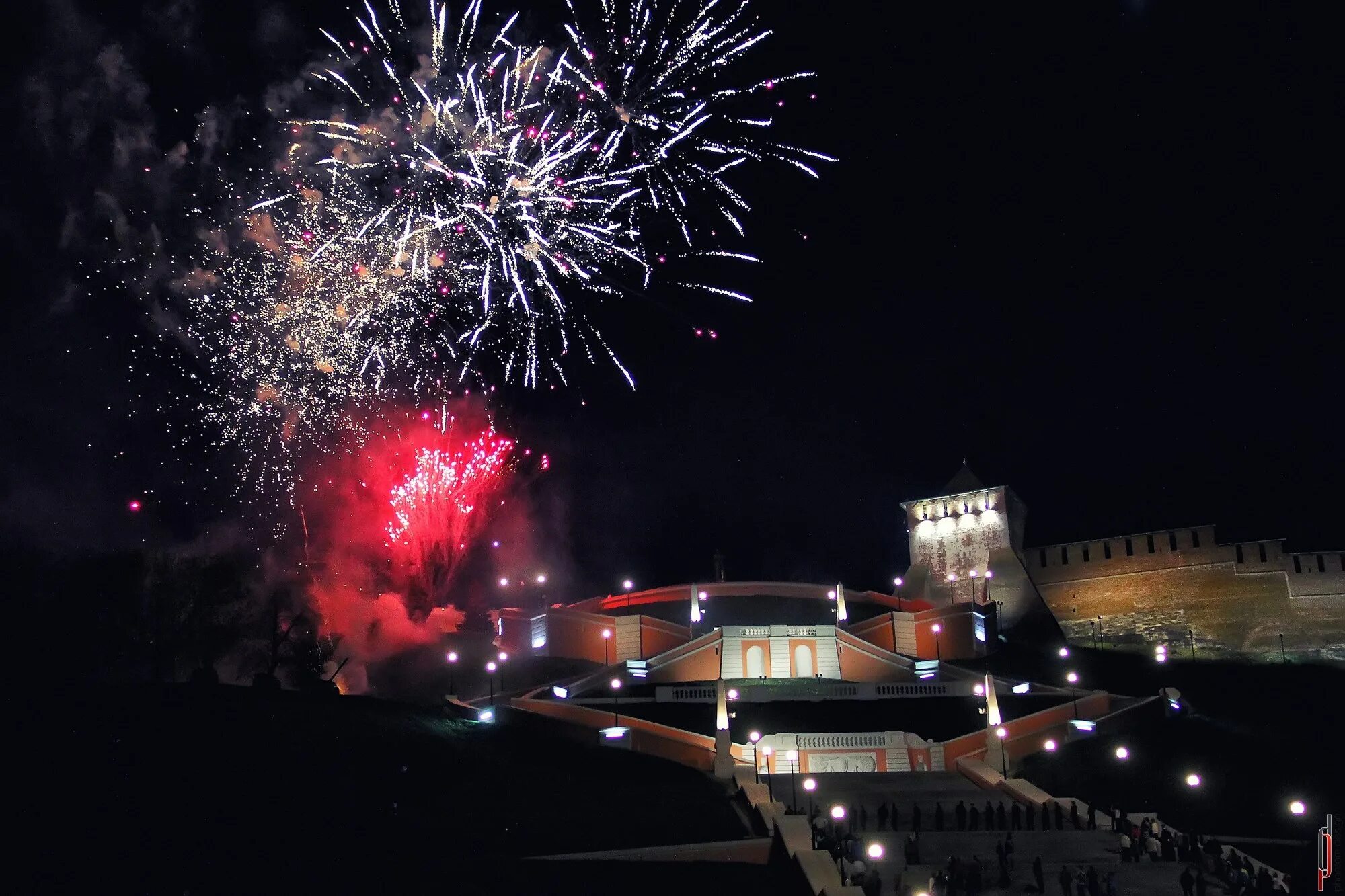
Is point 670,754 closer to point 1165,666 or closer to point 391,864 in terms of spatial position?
point 391,864

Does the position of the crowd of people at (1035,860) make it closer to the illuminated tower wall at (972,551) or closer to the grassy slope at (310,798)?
the grassy slope at (310,798)

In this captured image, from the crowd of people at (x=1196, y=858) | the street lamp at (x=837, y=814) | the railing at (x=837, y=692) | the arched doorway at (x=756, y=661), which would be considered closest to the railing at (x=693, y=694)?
the railing at (x=837, y=692)

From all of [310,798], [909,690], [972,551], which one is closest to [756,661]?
[909,690]

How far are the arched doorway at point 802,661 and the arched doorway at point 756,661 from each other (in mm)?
1393

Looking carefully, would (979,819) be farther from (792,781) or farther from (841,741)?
(841,741)

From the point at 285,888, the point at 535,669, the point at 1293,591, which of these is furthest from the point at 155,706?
the point at 1293,591

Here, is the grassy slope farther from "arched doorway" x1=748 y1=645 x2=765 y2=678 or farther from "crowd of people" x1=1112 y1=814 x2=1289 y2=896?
"arched doorway" x1=748 y1=645 x2=765 y2=678

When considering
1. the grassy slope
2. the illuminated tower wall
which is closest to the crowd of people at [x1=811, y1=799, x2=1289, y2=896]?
the grassy slope

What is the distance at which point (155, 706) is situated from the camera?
20.9 meters

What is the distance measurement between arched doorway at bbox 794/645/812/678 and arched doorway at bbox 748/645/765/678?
54.9 inches

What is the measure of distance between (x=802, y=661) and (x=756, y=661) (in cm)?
201

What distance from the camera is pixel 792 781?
2502cm

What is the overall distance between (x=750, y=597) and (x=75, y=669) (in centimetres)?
3056

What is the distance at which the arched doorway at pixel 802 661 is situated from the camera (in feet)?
139
